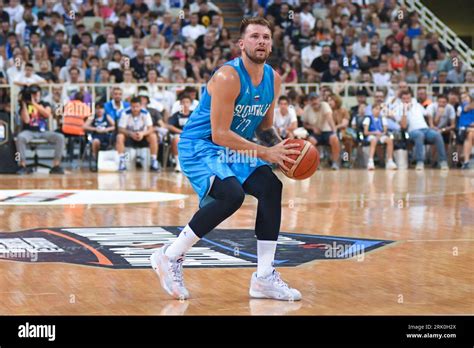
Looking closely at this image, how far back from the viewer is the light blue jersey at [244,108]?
5.98m

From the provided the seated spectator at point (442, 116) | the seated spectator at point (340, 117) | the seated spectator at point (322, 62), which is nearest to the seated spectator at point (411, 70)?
the seated spectator at point (442, 116)

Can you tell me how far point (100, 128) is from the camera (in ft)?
60.4

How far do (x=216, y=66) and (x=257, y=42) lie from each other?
48.8 ft

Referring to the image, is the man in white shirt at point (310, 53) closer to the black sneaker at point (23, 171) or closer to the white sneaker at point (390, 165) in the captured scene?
the white sneaker at point (390, 165)

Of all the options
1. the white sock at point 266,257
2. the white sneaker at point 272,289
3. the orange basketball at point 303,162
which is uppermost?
the orange basketball at point 303,162

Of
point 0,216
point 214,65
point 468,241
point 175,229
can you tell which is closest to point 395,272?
point 468,241

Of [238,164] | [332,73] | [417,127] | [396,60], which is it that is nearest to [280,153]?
[238,164]

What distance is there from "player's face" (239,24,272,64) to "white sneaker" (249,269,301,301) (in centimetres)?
135

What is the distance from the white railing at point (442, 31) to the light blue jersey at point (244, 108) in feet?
58.3

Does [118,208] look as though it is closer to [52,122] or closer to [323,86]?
[52,122]

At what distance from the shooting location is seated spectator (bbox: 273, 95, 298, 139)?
60.8 feet

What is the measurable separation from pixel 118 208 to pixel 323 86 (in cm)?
968

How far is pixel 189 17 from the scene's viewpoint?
22281mm

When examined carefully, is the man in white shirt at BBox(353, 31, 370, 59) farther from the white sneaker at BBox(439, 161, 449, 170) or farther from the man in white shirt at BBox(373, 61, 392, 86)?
the white sneaker at BBox(439, 161, 449, 170)
